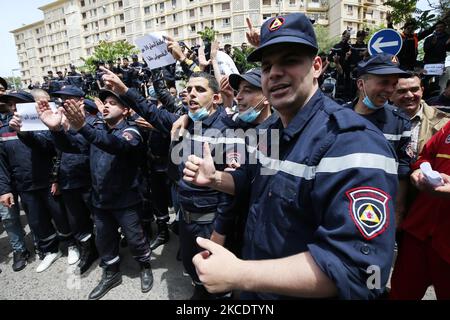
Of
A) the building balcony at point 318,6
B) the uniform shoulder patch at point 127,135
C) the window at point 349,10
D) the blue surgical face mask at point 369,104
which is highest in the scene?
the building balcony at point 318,6

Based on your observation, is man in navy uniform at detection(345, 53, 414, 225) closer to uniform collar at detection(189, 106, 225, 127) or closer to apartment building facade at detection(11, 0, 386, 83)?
uniform collar at detection(189, 106, 225, 127)

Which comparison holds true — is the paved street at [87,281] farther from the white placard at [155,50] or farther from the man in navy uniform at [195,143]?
the white placard at [155,50]

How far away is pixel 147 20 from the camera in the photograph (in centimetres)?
5059

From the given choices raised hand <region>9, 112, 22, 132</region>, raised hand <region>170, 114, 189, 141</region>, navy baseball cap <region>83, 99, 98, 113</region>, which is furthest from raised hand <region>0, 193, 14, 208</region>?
raised hand <region>170, 114, 189, 141</region>

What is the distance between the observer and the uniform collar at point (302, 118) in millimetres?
1174

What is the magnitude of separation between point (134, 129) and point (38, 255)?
260 centimetres

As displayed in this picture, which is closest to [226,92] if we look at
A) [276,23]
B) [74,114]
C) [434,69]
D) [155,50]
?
[155,50]

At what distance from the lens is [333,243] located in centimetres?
85

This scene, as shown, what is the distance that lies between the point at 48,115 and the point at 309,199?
9.36 feet

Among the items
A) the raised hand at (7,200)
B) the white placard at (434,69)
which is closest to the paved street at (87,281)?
the raised hand at (7,200)

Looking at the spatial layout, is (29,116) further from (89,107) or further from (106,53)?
(106,53)

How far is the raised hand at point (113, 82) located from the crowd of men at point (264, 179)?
0.5 inches

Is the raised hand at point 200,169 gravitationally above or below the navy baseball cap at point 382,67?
below
